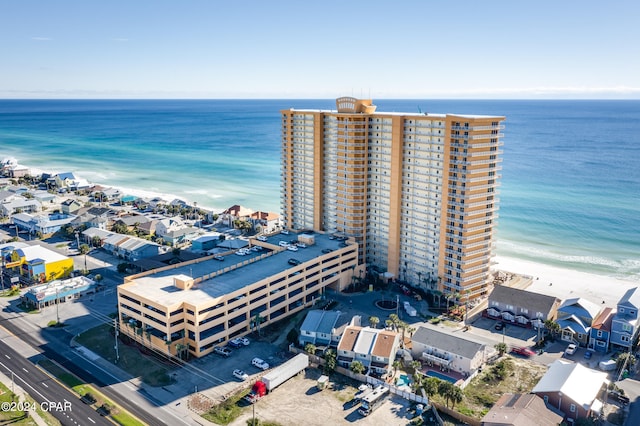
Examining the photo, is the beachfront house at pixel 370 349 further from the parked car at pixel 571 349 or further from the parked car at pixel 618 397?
the parked car at pixel 618 397

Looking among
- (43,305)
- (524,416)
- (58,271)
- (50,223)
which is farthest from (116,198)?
(524,416)

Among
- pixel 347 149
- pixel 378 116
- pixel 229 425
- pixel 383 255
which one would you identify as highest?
pixel 378 116

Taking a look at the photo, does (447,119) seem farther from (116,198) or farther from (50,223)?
(116,198)

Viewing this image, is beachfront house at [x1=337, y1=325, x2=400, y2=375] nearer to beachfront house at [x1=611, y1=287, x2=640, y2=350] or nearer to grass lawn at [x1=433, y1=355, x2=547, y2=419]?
grass lawn at [x1=433, y1=355, x2=547, y2=419]

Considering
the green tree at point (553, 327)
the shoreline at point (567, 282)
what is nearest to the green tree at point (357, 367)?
the green tree at point (553, 327)

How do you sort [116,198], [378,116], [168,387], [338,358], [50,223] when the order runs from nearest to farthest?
[168,387]
[338,358]
[378,116]
[50,223]
[116,198]

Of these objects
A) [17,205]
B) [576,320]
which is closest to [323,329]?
[576,320]

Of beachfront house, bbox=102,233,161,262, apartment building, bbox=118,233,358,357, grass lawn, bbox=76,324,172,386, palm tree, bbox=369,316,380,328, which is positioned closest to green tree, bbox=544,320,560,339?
palm tree, bbox=369,316,380,328
